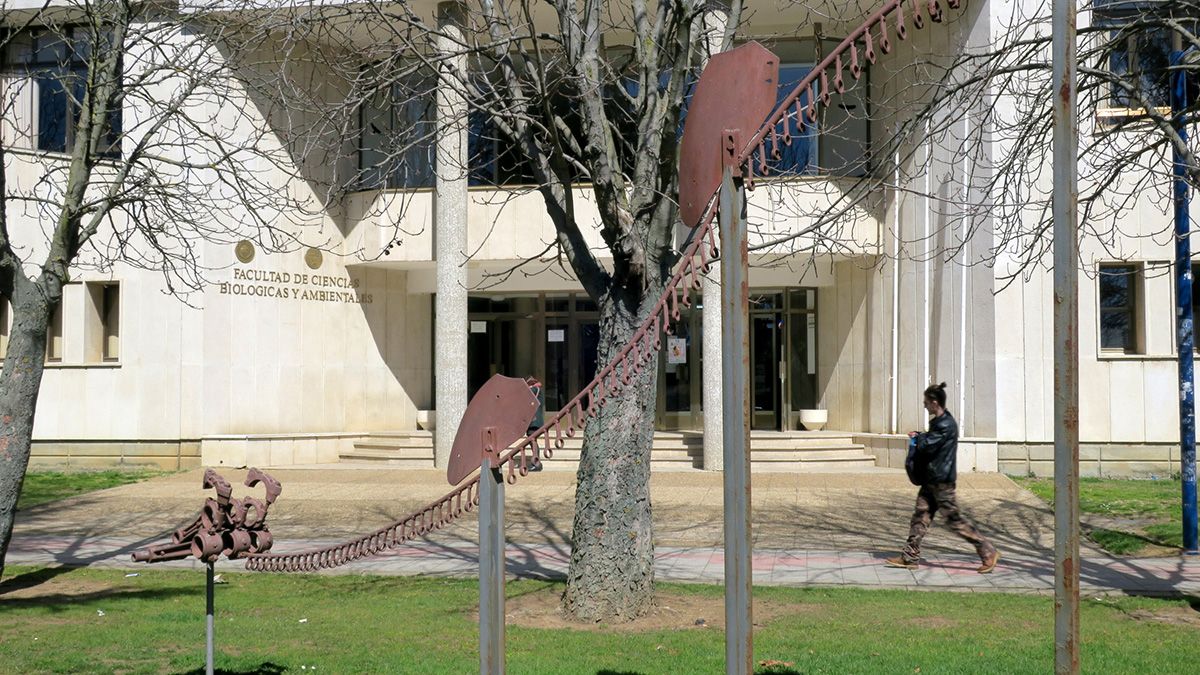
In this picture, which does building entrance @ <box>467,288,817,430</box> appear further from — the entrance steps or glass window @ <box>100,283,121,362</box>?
glass window @ <box>100,283,121,362</box>

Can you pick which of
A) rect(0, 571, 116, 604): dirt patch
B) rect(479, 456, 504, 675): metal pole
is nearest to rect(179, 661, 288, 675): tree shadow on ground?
rect(479, 456, 504, 675): metal pole

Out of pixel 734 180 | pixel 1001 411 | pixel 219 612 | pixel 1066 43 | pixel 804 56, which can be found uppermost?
pixel 804 56

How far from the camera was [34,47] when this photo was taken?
24.0 meters

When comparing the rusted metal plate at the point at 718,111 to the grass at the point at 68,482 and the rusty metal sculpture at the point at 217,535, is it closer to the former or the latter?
the rusty metal sculpture at the point at 217,535

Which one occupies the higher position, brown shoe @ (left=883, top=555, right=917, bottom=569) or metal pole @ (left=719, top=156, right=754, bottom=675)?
metal pole @ (left=719, top=156, right=754, bottom=675)

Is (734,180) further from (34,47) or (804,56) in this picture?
(34,47)

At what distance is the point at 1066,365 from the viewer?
4.26 meters

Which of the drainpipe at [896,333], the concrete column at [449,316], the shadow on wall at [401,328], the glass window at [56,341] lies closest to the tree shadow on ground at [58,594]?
the concrete column at [449,316]

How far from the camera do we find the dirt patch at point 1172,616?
9.38 m

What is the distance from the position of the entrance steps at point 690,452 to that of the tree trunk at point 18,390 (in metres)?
12.3

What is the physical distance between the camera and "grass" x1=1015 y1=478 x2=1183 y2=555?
44.8 ft

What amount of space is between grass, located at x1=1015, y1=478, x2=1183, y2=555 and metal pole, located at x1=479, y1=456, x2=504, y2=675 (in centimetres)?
974

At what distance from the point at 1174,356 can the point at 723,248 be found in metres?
18.4

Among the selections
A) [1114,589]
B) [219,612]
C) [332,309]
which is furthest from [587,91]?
[332,309]
